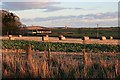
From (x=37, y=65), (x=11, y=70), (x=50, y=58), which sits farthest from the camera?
(x=50, y=58)

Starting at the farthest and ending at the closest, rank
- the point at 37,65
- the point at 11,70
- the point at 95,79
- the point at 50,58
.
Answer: the point at 50,58 → the point at 11,70 → the point at 37,65 → the point at 95,79

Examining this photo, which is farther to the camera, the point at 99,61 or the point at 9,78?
the point at 99,61

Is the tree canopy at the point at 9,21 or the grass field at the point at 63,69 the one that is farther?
the tree canopy at the point at 9,21

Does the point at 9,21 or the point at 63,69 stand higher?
the point at 9,21

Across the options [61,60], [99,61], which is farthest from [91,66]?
[61,60]

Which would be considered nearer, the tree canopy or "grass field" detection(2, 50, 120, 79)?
"grass field" detection(2, 50, 120, 79)

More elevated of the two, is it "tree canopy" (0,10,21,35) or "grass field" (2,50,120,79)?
"tree canopy" (0,10,21,35)

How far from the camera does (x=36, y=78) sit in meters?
8.74

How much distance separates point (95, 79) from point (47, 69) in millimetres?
1245

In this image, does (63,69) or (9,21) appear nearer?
(63,69)

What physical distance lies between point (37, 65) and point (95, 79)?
160 cm

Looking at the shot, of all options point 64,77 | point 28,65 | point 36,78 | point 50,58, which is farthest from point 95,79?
point 50,58

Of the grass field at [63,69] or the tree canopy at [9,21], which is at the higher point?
the tree canopy at [9,21]

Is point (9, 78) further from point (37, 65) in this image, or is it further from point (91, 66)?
point (91, 66)
